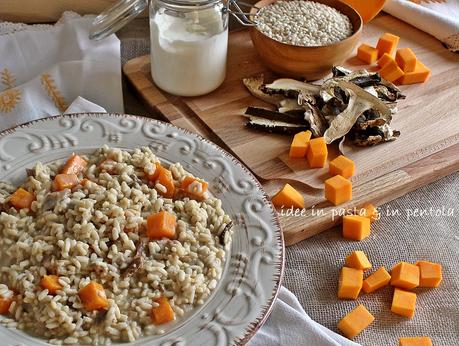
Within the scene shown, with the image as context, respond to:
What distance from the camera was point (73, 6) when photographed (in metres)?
2.65

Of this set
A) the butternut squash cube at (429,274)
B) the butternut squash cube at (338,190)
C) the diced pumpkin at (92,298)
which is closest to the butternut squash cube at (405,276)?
the butternut squash cube at (429,274)

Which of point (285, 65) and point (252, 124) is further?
point (285, 65)

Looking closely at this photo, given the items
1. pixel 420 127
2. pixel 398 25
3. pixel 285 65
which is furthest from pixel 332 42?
pixel 398 25

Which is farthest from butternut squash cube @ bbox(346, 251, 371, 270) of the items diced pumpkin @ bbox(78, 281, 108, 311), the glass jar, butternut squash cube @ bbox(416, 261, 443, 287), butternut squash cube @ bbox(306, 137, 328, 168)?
the glass jar

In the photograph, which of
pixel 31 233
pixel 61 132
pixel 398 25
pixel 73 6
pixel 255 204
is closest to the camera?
pixel 31 233

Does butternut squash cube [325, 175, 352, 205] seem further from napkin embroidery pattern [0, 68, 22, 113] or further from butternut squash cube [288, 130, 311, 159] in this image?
napkin embroidery pattern [0, 68, 22, 113]

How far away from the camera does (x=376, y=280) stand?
1760mm

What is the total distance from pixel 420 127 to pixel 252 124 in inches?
23.0

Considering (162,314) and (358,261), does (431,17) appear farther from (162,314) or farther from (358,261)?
(162,314)

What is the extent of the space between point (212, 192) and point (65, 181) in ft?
1.28

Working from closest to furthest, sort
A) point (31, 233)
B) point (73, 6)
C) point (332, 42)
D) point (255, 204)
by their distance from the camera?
point (31, 233)
point (255, 204)
point (332, 42)
point (73, 6)

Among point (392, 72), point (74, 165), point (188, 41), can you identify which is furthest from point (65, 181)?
point (392, 72)

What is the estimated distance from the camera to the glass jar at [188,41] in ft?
7.06

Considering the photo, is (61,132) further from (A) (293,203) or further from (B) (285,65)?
(B) (285,65)
